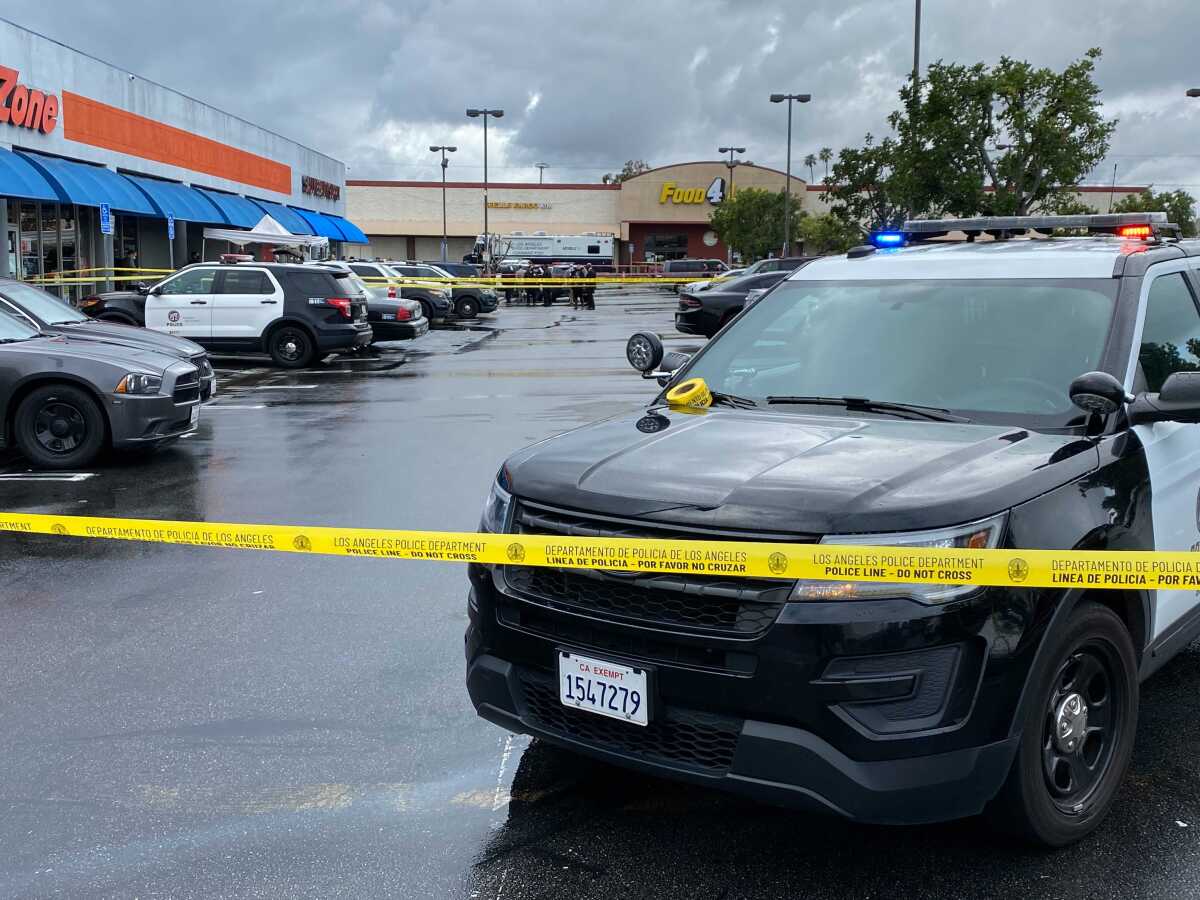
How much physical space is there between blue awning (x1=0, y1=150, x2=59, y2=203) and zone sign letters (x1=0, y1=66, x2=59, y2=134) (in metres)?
0.98

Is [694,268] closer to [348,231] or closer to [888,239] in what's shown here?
[348,231]

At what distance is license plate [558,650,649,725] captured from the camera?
131 inches

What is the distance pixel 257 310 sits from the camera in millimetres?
21031

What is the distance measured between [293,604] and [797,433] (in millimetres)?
3378

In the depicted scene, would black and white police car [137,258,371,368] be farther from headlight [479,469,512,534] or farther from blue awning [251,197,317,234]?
blue awning [251,197,317,234]

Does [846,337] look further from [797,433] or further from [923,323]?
[797,433]

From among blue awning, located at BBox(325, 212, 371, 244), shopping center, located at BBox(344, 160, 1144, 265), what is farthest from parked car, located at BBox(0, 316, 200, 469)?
shopping center, located at BBox(344, 160, 1144, 265)

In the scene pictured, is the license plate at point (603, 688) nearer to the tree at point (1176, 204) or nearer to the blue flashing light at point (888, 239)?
the blue flashing light at point (888, 239)

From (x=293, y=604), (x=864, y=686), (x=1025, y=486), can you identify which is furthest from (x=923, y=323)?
(x=293, y=604)

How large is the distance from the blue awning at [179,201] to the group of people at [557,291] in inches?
553

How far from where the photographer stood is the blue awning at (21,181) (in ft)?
79.7

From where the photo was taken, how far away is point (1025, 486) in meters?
3.34

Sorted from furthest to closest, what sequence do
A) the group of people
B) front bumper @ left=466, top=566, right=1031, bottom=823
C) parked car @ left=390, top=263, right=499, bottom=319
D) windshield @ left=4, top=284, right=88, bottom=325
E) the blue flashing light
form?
1. the group of people
2. parked car @ left=390, top=263, right=499, bottom=319
3. windshield @ left=4, top=284, right=88, bottom=325
4. the blue flashing light
5. front bumper @ left=466, top=566, right=1031, bottom=823

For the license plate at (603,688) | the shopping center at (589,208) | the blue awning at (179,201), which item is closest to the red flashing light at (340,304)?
the blue awning at (179,201)
